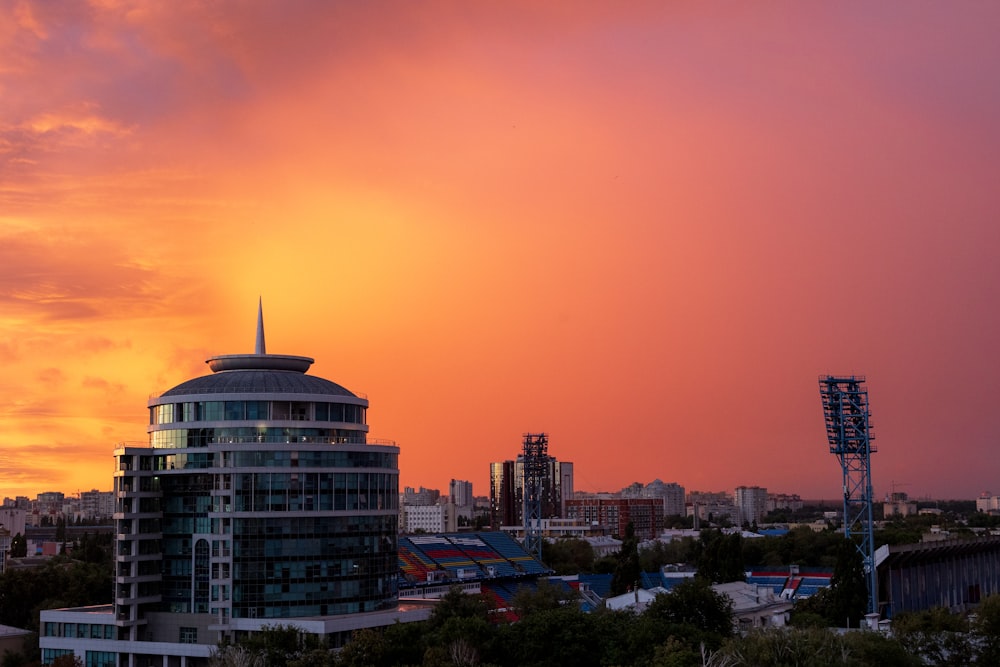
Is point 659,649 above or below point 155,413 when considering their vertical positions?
below

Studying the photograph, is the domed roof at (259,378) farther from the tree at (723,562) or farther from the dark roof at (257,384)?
the tree at (723,562)

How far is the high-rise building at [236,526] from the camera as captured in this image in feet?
277

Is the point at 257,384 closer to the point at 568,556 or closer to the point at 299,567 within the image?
the point at 299,567

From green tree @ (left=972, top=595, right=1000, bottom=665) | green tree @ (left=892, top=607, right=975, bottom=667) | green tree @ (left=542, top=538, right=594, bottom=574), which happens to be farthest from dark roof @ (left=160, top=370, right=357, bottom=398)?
green tree @ (left=542, top=538, right=594, bottom=574)

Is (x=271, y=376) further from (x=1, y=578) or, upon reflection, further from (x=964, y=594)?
(x=964, y=594)

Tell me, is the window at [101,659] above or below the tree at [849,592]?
below

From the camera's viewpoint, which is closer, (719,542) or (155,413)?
(155,413)

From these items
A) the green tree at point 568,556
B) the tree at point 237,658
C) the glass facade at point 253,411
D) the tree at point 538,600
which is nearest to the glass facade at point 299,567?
the glass facade at point 253,411

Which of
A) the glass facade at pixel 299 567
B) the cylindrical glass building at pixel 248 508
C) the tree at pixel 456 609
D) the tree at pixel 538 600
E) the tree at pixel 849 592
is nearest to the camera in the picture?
the tree at pixel 456 609

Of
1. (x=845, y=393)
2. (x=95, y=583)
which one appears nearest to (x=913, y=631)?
(x=845, y=393)

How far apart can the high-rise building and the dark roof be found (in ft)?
0.51

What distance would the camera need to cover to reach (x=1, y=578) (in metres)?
122

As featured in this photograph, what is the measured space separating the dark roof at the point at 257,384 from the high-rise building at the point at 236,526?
0.51ft

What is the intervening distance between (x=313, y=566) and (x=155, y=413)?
18.4 metres
